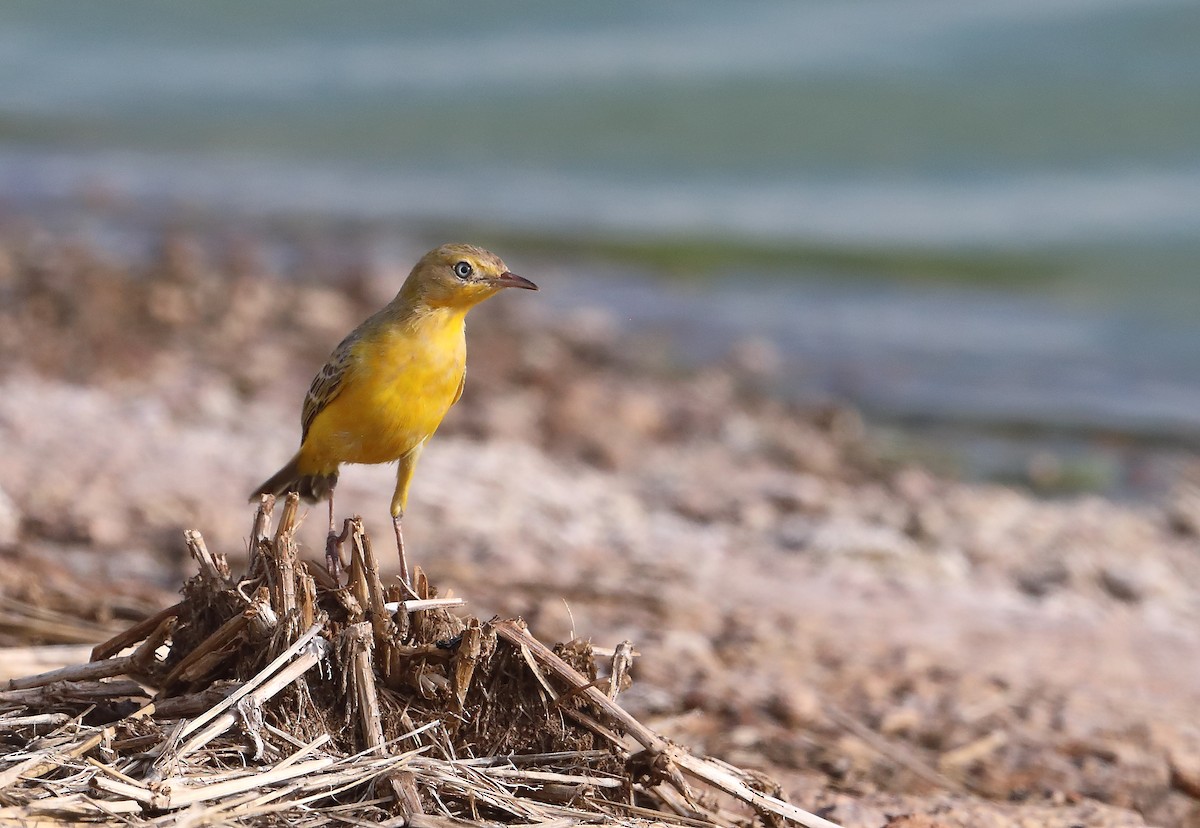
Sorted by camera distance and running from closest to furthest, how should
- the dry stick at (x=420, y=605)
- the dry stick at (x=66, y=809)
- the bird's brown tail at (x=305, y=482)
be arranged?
the dry stick at (x=66, y=809) < the dry stick at (x=420, y=605) < the bird's brown tail at (x=305, y=482)

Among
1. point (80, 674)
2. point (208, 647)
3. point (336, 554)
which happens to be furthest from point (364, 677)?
point (80, 674)

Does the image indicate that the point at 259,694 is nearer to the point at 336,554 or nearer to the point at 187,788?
the point at 187,788

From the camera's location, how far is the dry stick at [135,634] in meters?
3.68

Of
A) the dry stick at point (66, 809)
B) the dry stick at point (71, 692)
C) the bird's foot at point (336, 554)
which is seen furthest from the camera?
the bird's foot at point (336, 554)

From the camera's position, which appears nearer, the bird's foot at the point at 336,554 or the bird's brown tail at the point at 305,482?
the bird's foot at the point at 336,554

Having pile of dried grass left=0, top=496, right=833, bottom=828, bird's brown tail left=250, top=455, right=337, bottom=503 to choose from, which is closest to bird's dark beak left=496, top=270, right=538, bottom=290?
bird's brown tail left=250, top=455, right=337, bottom=503

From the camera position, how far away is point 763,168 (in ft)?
60.6

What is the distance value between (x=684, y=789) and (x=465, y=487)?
4.12m

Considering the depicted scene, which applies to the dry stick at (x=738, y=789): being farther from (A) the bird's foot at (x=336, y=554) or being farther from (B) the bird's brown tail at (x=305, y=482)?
(B) the bird's brown tail at (x=305, y=482)

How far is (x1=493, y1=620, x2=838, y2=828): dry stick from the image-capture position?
11.5ft

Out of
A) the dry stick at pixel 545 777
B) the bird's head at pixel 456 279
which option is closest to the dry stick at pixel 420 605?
the dry stick at pixel 545 777

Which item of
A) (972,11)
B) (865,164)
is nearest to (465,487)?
(865,164)

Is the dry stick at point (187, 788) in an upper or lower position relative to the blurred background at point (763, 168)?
lower

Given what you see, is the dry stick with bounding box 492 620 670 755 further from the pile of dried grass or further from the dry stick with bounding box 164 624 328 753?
the dry stick with bounding box 164 624 328 753
